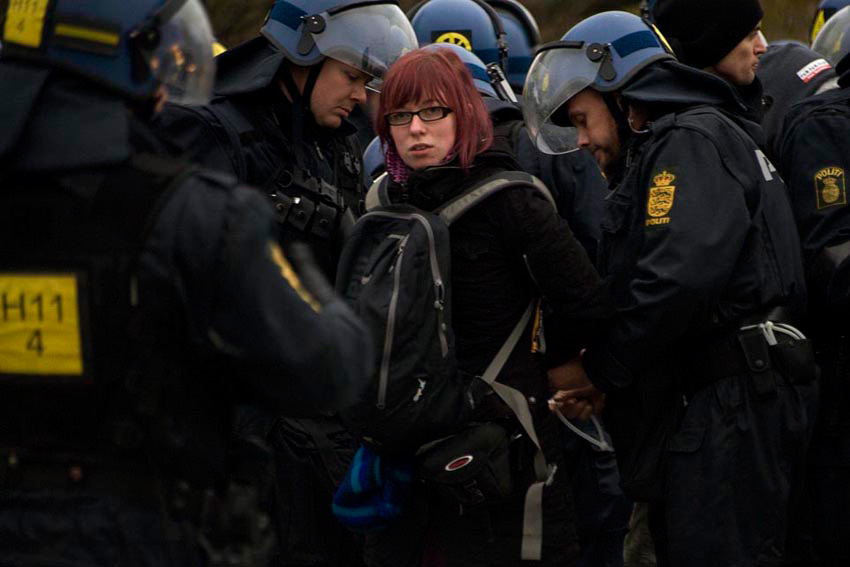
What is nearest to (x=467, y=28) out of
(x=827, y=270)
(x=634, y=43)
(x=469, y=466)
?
(x=634, y=43)

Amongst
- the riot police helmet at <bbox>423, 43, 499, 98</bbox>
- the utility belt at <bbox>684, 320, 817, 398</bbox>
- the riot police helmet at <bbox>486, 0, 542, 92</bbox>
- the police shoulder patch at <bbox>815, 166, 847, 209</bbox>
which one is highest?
the police shoulder patch at <bbox>815, 166, 847, 209</bbox>

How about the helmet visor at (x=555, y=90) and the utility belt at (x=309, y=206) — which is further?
the utility belt at (x=309, y=206)

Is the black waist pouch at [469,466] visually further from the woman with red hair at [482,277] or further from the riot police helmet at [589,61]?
the riot police helmet at [589,61]

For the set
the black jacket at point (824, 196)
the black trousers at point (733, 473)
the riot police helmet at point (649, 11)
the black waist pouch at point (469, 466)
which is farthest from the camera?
the riot police helmet at point (649, 11)

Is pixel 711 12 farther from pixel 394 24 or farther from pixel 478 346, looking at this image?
pixel 478 346

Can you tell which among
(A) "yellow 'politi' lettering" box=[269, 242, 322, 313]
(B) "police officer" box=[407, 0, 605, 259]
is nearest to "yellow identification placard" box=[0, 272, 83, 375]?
(A) "yellow 'politi' lettering" box=[269, 242, 322, 313]

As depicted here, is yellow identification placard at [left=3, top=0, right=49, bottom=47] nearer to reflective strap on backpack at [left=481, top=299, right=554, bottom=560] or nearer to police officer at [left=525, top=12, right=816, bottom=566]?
reflective strap on backpack at [left=481, top=299, right=554, bottom=560]

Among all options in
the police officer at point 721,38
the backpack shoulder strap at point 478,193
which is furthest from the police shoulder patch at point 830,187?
the backpack shoulder strap at point 478,193

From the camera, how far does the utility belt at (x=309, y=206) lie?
443 centimetres

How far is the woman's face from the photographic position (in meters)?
3.82

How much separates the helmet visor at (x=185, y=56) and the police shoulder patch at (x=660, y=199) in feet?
4.59

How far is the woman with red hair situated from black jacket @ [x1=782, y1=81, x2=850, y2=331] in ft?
2.94

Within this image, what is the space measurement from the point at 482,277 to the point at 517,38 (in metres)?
3.19

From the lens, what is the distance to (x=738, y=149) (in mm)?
4012
